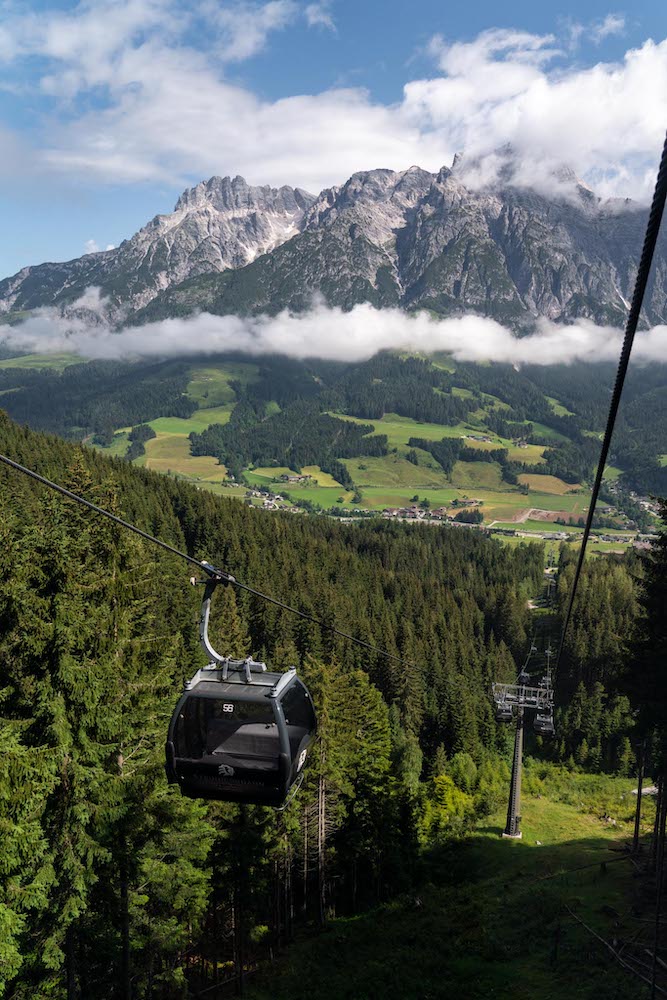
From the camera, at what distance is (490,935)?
93.0ft

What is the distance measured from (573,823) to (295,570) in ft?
166

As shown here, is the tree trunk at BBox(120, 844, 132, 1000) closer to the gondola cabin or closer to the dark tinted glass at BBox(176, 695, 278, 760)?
the gondola cabin

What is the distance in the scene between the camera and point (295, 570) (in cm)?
8938

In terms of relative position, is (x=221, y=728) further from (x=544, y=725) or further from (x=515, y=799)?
(x=544, y=725)

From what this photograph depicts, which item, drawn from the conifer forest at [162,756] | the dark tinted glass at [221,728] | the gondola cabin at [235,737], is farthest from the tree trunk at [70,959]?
the dark tinted glass at [221,728]

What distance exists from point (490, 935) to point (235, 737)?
23.9 metres

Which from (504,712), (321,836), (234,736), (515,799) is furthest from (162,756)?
(515,799)

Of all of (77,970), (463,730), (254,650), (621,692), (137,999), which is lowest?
(463,730)

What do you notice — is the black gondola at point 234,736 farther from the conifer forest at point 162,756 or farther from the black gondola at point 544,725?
the black gondola at point 544,725

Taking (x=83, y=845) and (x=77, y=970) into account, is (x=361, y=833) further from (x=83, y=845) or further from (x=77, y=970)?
(x=83, y=845)

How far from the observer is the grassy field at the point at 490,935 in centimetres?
2366

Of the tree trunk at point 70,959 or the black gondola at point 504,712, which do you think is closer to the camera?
the tree trunk at point 70,959

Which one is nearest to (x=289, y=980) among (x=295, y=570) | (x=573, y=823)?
(x=573, y=823)

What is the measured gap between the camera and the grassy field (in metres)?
23.7
